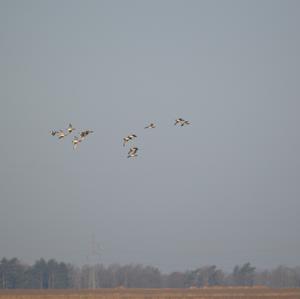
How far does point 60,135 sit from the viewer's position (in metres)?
61.1

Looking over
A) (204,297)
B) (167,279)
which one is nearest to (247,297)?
(204,297)

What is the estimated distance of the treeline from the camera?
506 ft

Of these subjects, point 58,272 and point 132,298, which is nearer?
point 132,298

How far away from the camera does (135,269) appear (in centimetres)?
19725

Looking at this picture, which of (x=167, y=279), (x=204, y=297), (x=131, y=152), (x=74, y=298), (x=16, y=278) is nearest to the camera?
(x=131, y=152)

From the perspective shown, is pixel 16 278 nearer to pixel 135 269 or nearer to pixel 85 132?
pixel 135 269

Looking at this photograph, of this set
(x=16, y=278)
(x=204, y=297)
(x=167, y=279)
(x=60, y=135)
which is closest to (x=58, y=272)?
(x=16, y=278)

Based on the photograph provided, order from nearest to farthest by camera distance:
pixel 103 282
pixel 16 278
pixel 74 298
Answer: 1. pixel 74 298
2. pixel 16 278
3. pixel 103 282

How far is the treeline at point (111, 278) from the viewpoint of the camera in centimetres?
15425

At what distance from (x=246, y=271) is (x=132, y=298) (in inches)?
3483

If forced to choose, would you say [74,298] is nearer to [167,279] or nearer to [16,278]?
[16,278]

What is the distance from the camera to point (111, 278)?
589 feet

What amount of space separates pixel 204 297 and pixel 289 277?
4139 inches

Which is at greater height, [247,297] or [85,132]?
[85,132]
